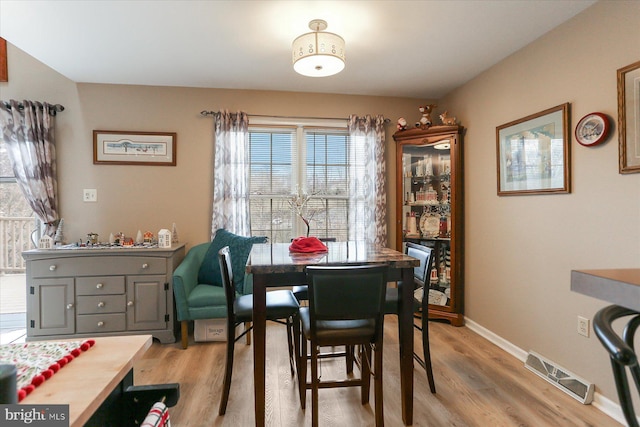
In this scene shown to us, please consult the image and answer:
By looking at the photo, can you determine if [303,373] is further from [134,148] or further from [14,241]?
[14,241]

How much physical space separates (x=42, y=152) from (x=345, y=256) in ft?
10.3

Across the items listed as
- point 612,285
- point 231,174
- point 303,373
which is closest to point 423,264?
point 303,373

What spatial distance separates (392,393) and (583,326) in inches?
51.1

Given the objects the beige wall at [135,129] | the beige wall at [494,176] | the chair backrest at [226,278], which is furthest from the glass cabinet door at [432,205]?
the chair backrest at [226,278]

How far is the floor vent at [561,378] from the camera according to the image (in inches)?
78.5

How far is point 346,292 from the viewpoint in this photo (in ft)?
4.99

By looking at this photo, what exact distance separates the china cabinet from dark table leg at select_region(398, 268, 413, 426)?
172 cm

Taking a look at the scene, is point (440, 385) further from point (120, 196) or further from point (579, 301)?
point (120, 196)

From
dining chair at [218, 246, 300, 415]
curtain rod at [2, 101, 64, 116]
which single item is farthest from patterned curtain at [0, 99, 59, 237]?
dining chair at [218, 246, 300, 415]

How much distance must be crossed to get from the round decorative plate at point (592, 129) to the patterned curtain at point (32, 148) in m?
4.41

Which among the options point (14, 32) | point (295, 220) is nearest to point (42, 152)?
point (14, 32)

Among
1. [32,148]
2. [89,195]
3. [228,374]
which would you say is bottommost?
[228,374]

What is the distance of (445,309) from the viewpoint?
3.33 m

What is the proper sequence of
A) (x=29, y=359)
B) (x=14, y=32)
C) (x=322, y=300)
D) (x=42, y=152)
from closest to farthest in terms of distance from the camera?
(x=29, y=359) → (x=322, y=300) → (x=14, y=32) → (x=42, y=152)
